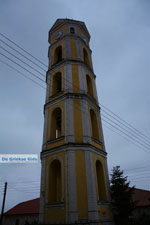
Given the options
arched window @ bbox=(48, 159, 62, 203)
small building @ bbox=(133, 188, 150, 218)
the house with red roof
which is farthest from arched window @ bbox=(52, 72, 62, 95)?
small building @ bbox=(133, 188, 150, 218)

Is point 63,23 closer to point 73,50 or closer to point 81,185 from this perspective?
point 73,50

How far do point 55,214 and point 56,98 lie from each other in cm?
984

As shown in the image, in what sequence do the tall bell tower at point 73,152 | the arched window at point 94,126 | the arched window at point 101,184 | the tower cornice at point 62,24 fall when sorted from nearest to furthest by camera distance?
1. the tall bell tower at point 73,152
2. the arched window at point 101,184
3. the arched window at point 94,126
4. the tower cornice at point 62,24

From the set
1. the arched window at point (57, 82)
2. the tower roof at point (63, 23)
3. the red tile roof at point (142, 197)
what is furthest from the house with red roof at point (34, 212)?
the tower roof at point (63, 23)

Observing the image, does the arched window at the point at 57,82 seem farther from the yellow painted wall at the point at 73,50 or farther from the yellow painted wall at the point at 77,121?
the yellow painted wall at the point at 77,121

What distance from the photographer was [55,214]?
36.7 ft

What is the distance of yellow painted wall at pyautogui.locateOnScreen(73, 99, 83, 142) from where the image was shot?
13.6 meters

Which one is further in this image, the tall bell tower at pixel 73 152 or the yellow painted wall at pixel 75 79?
the yellow painted wall at pixel 75 79

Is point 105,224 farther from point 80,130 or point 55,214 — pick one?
point 80,130

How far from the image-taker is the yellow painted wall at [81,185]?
1068 centimetres

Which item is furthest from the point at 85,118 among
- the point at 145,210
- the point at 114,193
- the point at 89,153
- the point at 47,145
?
the point at 145,210

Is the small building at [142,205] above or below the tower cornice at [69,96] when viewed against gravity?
below

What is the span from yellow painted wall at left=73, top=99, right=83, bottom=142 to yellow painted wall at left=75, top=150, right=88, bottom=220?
4.38ft

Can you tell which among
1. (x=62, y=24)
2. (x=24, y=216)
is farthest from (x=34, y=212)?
(x=62, y=24)
